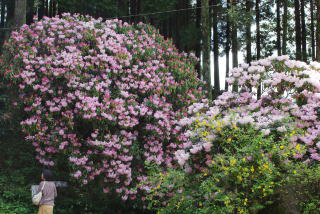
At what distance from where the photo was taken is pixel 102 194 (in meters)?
9.02

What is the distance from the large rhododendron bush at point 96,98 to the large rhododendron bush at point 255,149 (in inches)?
79.3

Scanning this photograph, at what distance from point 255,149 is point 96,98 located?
4.03m

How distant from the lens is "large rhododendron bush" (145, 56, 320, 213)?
215 inches

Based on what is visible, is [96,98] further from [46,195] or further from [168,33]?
[168,33]

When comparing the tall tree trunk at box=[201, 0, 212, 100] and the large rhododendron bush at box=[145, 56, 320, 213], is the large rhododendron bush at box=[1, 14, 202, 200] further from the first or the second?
the tall tree trunk at box=[201, 0, 212, 100]

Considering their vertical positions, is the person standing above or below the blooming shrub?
below

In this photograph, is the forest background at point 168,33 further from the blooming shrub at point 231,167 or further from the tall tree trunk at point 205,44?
the blooming shrub at point 231,167

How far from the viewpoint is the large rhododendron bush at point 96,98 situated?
8.66m

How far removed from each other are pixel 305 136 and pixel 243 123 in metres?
0.90

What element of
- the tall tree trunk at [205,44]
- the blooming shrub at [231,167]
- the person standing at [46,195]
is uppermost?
the tall tree trunk at [205,44]

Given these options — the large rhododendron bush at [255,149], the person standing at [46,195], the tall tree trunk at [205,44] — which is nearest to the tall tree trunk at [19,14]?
the tall tree trunk at [205,44]

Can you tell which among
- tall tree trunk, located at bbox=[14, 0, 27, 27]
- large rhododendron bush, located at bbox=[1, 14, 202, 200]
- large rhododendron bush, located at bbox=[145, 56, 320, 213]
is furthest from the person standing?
tall tree trunk, located at bbox=[14, 0, 27, 27]

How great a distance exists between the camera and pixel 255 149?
5.49 meters

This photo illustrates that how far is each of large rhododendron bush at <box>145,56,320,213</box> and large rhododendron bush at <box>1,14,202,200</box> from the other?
201 centimetres
